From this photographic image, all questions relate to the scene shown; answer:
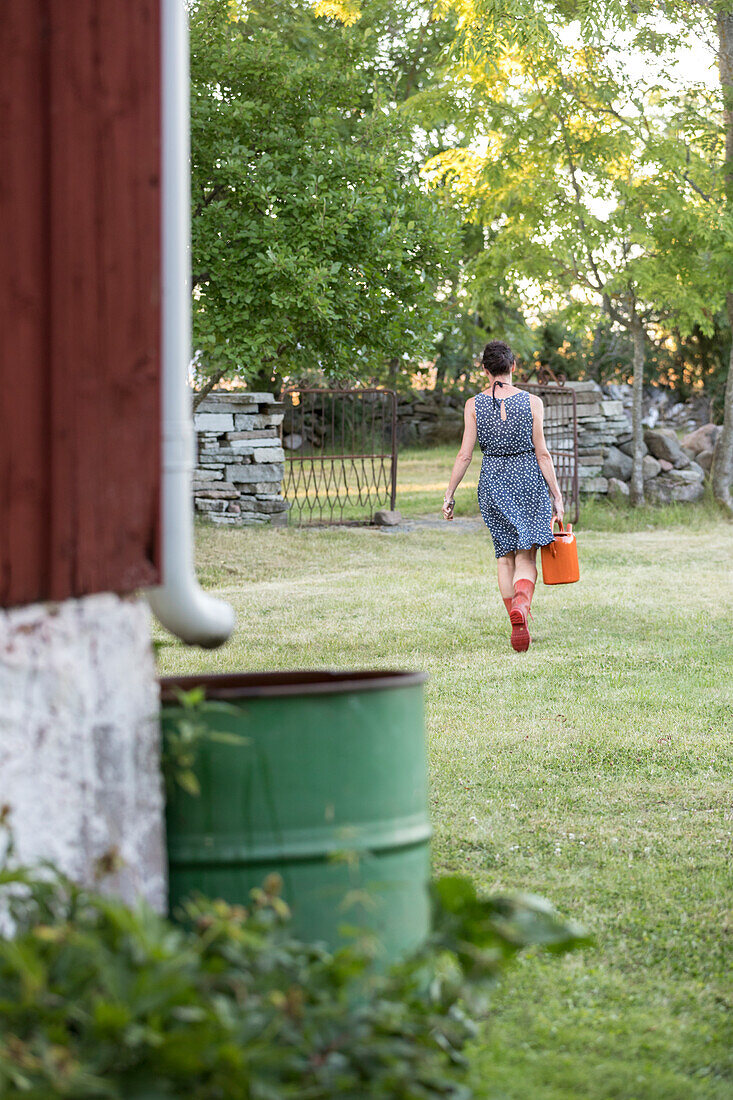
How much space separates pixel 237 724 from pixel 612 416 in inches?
556

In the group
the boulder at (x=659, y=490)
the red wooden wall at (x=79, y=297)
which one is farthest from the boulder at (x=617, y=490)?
the red wooden wall at (x=79, y=297)

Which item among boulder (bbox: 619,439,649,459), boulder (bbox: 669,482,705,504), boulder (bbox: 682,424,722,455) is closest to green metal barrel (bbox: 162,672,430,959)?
boulder (bbox: 669,482,705,504)

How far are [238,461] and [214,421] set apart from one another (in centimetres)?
54

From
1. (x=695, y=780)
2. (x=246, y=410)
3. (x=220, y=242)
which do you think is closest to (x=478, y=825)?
(x=695, y=780)

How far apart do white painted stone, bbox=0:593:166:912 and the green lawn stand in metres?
0.71

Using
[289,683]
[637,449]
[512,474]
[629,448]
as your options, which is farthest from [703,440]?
[289,683]

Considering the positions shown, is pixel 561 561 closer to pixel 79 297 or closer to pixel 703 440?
pixel 79 297

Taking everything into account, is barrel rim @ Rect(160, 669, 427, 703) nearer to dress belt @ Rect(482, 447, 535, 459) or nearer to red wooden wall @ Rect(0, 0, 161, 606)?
red wooden wall @ Rect(0, 0, 161, 606)

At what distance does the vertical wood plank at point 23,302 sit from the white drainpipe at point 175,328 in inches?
11.2

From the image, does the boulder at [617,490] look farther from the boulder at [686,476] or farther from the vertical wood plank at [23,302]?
the vertical wood plank at [23,302]

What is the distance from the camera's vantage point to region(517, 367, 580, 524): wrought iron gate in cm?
1462

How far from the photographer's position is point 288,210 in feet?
35.2

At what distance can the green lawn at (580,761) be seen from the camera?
2545 millimetres

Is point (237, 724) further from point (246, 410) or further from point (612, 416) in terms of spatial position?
point (612, 416)
